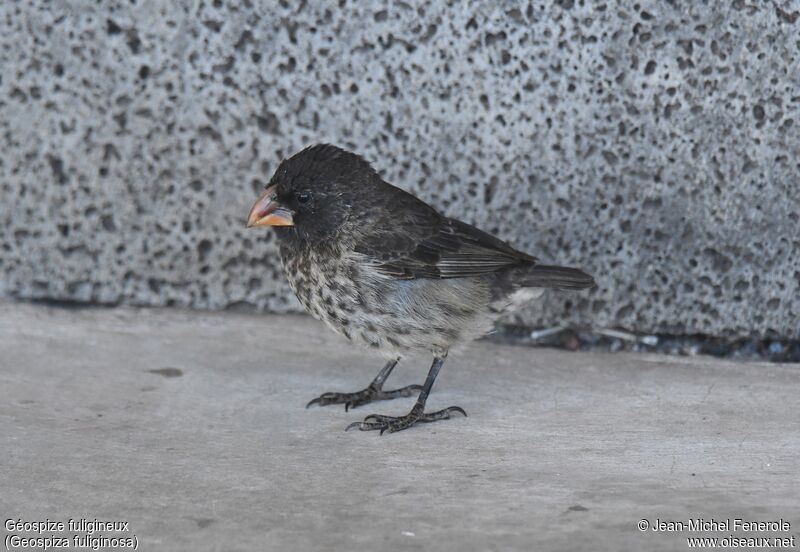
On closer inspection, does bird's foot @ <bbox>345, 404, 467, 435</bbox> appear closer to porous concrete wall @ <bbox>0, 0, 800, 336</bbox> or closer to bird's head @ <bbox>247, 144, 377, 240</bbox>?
bird's head @ <bbox>247, 144, 377, 240</bbox>

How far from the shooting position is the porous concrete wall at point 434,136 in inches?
196

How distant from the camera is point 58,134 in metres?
5.37

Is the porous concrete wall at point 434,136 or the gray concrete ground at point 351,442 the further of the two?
the porous concrete wall at point 434,136

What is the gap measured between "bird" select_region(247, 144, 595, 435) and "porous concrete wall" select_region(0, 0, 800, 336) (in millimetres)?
657

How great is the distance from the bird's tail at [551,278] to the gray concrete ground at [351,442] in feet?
1.45

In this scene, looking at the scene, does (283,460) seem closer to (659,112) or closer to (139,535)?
(139,535)

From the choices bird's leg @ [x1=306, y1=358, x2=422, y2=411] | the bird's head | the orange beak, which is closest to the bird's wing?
the bird's head

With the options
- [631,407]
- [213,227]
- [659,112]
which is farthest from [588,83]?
[213,227]

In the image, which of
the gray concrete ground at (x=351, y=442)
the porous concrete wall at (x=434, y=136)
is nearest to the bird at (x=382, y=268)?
the gray concrete ground at (x=351, y=442)

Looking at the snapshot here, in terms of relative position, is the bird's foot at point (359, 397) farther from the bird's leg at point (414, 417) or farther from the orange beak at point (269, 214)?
the orange beak at point (269, 214)

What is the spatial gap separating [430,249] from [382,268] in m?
0.24

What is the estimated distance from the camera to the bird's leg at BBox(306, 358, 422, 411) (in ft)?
14.9

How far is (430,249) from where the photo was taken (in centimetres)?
451

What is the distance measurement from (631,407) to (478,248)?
88 centimetres
